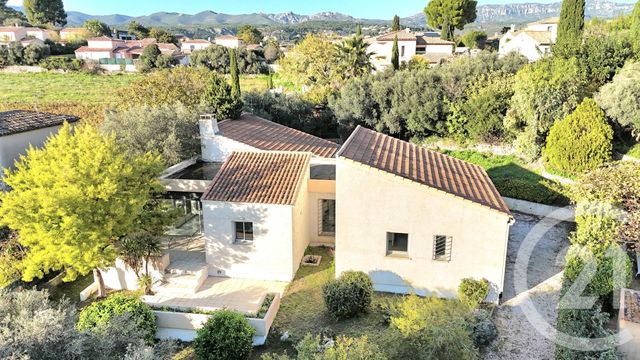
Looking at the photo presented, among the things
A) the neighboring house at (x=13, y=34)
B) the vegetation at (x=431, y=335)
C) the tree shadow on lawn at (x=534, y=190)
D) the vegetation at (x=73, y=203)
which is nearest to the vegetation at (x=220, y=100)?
the vegetation at (x=73, y=203)

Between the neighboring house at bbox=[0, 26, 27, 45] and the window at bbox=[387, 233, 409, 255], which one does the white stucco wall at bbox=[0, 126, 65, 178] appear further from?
the neighboring house at bbox=[0, 26, 27, 45]

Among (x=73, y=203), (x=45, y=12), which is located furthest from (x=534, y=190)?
(x=45, y=12)

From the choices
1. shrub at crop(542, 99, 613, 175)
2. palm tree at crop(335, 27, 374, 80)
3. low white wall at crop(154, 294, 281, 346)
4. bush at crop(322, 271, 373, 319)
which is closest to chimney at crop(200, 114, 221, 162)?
low white wall at crop(154, 294, 281, 346)

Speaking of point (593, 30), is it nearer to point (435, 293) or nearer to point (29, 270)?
point (435, 293)

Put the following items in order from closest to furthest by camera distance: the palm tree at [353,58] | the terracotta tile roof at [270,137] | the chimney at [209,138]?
the chimney at [209,138], the terracotta tile roof at [270,137], the palm tree at [353,58]

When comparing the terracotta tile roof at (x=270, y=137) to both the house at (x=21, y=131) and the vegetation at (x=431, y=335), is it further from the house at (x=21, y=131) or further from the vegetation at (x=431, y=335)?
the vegetation at (x=431, y=335)

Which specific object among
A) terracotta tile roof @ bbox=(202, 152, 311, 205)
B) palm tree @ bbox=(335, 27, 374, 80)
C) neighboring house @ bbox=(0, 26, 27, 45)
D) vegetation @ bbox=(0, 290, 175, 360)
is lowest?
vegetation @ bbox=(0, 290, 175, 360)
